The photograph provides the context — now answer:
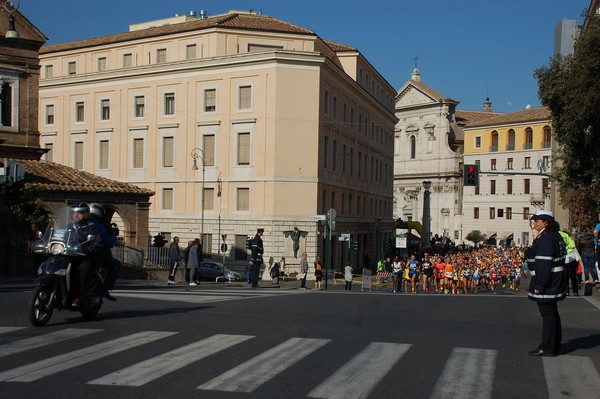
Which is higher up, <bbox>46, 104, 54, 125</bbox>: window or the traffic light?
<bbox>46, 104, 54, 125</bbox>: window

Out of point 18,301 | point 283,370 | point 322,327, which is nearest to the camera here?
point 283,370

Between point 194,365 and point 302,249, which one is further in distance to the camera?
point 302,249

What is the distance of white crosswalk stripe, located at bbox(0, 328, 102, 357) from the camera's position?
822 centimetres

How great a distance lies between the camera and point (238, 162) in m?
51.2

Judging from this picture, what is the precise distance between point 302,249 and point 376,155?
845 inches

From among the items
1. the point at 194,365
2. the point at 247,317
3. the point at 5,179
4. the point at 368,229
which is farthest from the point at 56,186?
the point at 368,229

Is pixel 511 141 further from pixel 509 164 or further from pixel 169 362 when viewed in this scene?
pixel 169 362

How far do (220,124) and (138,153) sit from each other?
24.7 feet

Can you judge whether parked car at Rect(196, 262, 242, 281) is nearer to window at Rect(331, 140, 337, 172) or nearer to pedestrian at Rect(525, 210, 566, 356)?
window at Rect(331, 140, 337, 172)

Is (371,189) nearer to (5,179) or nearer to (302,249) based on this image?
(302,249)

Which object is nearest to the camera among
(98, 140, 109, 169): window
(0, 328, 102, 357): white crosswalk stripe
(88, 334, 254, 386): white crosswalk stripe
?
(88, 334, 254, 386): white crosswalk stripe

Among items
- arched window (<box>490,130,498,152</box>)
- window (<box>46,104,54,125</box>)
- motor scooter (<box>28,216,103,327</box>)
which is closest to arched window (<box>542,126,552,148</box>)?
arched window (<box>490,130,498,152</box>)

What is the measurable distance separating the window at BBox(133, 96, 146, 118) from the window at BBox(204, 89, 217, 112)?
547cm

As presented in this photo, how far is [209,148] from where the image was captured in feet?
172
